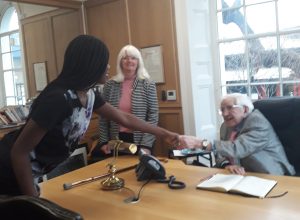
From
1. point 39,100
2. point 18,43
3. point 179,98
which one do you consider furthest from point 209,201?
point 18,43

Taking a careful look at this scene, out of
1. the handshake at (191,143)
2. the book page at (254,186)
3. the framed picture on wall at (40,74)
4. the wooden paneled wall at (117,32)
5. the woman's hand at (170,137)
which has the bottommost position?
the book page at (254,186)

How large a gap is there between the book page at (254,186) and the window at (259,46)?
72.9 inches

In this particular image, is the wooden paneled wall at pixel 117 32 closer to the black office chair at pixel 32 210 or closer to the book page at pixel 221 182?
the book page at pixel 221 182

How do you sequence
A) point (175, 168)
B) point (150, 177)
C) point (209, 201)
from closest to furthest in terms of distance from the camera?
point (209, 201) < point (150, 177) < point (175, 168)

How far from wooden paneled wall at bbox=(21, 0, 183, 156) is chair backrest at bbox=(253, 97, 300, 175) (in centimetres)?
127

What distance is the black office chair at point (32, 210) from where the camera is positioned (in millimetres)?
640

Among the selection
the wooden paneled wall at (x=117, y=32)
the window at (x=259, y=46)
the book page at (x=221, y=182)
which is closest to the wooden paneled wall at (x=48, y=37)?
the wooden paneled wall at (x=117, y=32)

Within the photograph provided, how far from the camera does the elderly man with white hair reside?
201 centimetres

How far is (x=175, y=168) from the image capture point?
1.99m

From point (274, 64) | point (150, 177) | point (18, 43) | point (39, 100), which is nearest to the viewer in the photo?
point (39, 100)

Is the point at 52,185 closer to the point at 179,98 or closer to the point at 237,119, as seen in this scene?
the point at 237,119

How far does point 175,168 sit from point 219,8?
2.18m

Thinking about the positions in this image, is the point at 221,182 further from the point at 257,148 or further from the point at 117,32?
the point at 117,32

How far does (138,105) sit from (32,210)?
2399 mm
